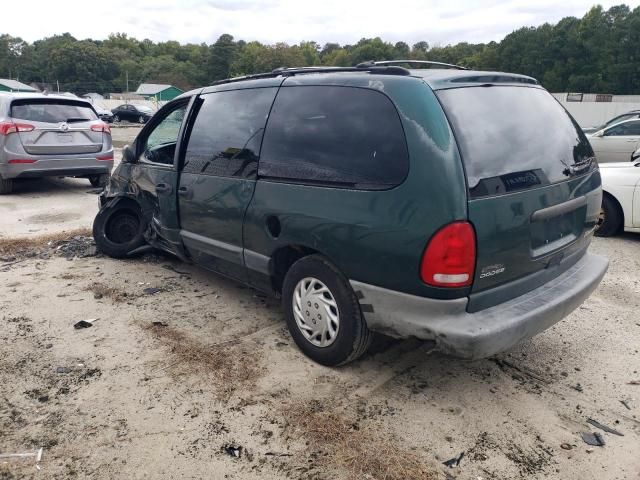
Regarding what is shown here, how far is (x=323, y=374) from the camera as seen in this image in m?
3.44

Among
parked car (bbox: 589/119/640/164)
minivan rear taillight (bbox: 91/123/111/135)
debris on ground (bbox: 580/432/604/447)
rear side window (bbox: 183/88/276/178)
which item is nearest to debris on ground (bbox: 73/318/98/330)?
rear side window (bbox: 183/88/276/178)

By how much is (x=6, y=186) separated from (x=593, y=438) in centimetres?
978

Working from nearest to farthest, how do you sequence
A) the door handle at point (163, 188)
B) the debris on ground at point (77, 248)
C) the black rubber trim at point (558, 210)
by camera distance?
the black rubber trim at point (558, 210)
the door handle at point (163, 188)
the debris on ground at point (77, 248)

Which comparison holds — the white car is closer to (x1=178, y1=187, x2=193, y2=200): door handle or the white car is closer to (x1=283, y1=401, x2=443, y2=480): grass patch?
(x1=178, y1=187, x2=193, y2=200): door handle

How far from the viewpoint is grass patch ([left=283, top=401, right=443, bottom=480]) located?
8.40ft

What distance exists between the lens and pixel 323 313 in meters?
3.38

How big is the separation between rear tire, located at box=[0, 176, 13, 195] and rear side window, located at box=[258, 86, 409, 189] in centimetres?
758

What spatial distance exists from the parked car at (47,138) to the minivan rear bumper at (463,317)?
770 centimetres

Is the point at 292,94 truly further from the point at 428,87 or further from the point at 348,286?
the point at 348,286

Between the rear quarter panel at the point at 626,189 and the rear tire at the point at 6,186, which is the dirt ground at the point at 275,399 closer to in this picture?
the rear quarter panel at the point at 626,189

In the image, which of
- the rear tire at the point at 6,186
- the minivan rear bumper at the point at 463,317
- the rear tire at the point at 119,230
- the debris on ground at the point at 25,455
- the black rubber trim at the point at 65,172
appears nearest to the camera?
the debris on ground at the point at 25,455

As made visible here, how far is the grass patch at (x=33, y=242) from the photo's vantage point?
20.3 feet

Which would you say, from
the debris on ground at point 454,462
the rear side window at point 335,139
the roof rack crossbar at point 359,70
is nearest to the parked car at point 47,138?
the roof rack crossbar at point 359,70

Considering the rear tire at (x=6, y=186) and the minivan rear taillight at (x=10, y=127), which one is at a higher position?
the minivan rear taillight at (x=10, y=127)
